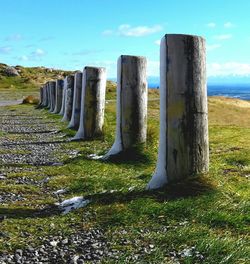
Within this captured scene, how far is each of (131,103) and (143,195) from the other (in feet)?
Result: 15.1

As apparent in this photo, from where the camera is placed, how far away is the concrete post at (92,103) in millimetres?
14547

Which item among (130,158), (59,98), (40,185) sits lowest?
(40,185)

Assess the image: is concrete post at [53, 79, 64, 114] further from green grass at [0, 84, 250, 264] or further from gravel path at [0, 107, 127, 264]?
green grass at [0, 84, 250, 264]

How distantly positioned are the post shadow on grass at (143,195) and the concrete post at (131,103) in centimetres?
405

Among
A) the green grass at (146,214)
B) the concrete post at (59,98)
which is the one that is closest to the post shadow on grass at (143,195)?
the green grass at (146,214)

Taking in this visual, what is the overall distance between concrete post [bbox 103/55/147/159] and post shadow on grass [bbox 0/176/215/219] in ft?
13.3

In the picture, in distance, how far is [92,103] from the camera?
47.8 feet

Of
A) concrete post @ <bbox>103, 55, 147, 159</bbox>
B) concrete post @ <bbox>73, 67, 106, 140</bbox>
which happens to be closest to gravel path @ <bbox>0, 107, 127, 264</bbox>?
concrete post @ <bbox>73, 67, 106, 140</bbox>

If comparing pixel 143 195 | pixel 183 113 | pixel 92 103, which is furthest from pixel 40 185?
pixel 92 103

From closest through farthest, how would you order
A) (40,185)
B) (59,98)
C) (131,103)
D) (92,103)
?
(40,185)
(131,103)
(92,103)
(59,98)

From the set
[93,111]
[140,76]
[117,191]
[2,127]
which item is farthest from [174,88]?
[2,127]

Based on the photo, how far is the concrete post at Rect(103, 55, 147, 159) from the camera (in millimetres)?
11062

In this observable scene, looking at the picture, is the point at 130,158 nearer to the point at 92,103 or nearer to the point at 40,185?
the point at 40,185

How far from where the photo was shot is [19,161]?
34.9 feet
